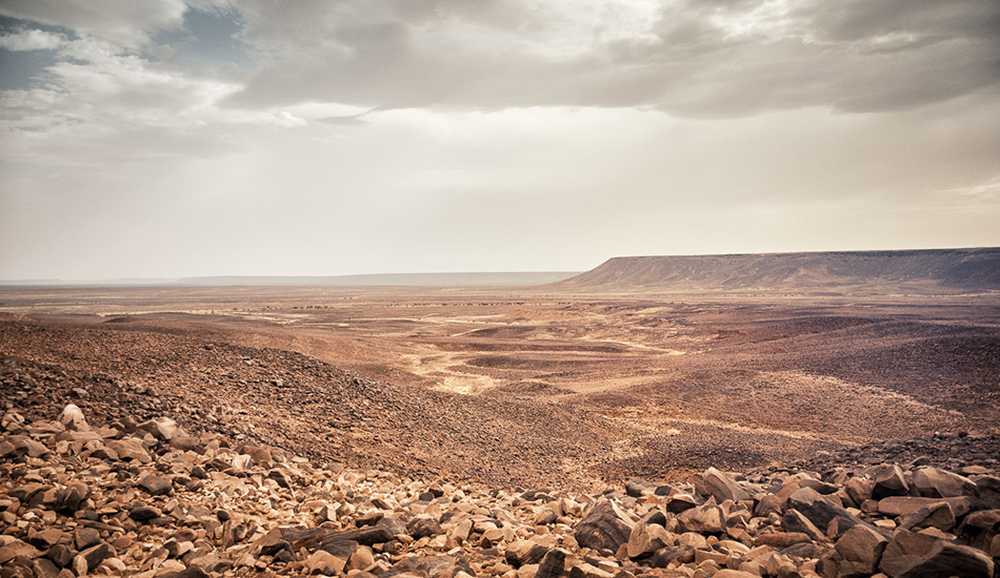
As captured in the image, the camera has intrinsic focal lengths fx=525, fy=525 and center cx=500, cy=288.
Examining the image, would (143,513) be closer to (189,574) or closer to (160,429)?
(189,574)

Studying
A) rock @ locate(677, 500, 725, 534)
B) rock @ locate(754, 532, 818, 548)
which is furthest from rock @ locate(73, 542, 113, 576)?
rock @ locate(754, 532, 818, 548)

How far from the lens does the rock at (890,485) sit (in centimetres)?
771

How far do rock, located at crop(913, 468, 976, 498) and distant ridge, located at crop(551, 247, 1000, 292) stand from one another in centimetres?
13386

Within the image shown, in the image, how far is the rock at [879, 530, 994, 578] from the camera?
17.2 ft

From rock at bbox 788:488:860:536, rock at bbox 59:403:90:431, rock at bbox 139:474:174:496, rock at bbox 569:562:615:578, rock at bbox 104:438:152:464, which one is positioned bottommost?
rock at bbox 788:488:860:536

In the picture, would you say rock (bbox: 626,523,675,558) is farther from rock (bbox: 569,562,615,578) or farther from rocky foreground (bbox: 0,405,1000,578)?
rock (bbox: 569,562,615,578)

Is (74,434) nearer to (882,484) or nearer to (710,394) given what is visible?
(882,484)

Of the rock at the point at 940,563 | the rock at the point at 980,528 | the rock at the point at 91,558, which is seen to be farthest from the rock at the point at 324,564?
the rock at the point at 980,528

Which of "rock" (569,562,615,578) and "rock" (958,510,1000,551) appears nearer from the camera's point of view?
"rock" (569,562,615,578)

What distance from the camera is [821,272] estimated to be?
141375 millimetres

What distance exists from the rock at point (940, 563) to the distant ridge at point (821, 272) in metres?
137

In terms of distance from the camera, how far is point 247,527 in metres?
7.45

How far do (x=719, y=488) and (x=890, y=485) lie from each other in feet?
7.74

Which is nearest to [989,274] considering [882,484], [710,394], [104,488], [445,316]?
[445,316]
